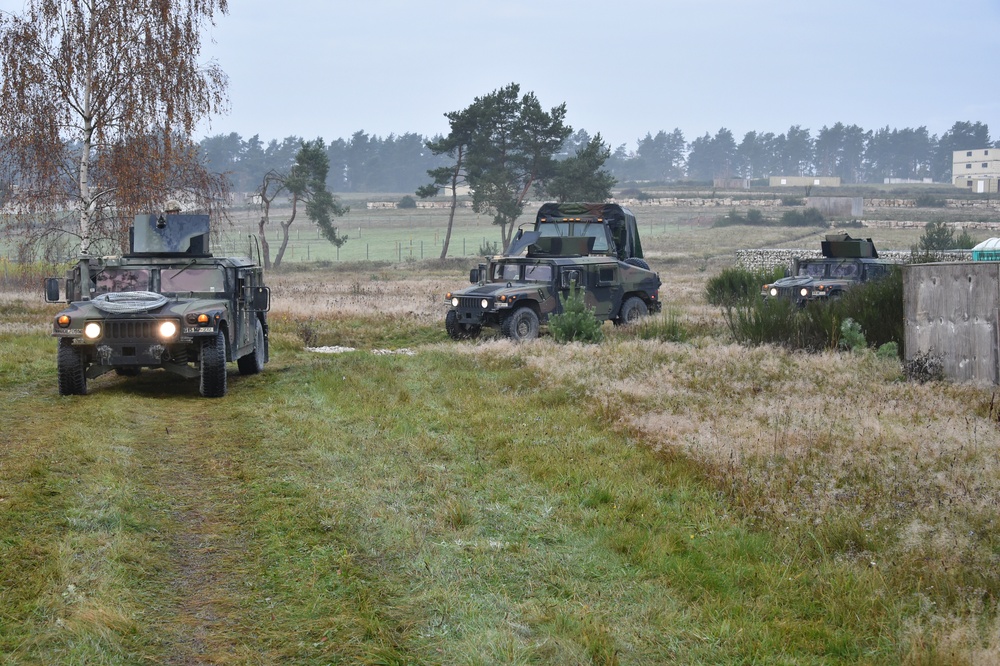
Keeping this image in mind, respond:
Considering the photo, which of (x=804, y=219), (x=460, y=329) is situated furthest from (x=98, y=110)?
(x=804, y=219)

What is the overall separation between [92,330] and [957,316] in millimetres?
10139

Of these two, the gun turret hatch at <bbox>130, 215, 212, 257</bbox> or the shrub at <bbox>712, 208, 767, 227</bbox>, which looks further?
the shrub at <bbox>712, 208, 767, 227</bbox>

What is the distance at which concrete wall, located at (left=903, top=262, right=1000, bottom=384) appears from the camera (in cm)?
1180

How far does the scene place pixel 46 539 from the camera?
19.8 feet

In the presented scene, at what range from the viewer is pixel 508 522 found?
6.70 metres

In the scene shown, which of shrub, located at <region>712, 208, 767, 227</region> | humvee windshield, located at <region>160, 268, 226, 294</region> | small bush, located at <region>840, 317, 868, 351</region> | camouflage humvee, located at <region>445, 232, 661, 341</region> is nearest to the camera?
humvee windshield, located at <region>160, 268, 226, 294</region>

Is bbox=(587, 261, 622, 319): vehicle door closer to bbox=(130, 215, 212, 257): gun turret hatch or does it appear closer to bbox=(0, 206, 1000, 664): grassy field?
bbox=(0, 206, 1000, 664): grassy field

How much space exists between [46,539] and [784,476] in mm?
4968

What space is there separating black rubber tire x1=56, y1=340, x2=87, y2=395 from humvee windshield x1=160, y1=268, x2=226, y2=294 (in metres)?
1.62

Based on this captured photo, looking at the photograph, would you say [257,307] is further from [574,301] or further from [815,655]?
[815,655]

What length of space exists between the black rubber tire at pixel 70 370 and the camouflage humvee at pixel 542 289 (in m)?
7.72

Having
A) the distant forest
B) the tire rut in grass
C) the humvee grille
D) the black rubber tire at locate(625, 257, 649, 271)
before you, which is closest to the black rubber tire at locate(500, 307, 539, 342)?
the black rubber tire at locate(625, 257, 649, 271)

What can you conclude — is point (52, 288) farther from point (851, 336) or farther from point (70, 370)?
point (851, 336)

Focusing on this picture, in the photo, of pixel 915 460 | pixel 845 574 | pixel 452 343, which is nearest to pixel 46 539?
pixel 845 574
